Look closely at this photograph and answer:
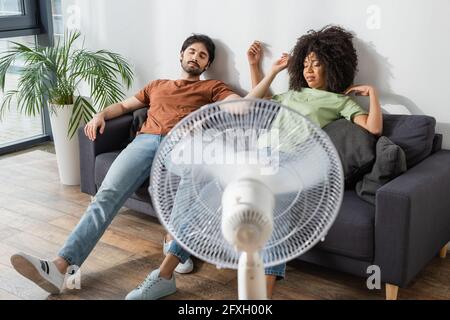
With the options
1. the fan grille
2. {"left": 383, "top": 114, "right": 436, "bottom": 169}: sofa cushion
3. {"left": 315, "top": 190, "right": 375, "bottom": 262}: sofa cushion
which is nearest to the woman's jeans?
{"left": 315, "top": 190, "right": 375, "bottom": 262}: sofa cushion

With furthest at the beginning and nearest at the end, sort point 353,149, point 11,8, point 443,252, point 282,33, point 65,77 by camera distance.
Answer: point 11,8
point 65,77
point 282,33
point 443,252
point 353,149

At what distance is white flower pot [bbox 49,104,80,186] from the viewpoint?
3.64 m

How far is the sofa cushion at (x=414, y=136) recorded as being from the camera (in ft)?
8.60

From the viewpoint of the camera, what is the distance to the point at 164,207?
4.68 ft

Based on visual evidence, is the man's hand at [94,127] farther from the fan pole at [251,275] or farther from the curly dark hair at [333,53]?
the fan pole at [251,275]

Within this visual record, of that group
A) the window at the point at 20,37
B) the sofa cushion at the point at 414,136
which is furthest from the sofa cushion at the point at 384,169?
the window at the point at 20,37

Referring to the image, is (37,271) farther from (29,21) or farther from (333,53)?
(29,21)

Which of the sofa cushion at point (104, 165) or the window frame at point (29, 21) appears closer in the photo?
the sofa cushion at point (104, 165)

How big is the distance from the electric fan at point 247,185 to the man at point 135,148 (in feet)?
3.57

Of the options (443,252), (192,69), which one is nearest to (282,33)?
(192,69)

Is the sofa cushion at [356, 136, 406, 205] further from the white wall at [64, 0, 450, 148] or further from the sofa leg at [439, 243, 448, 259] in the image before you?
the sofa leg at [439, 243, 448, 259]

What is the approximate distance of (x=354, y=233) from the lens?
2.36 metres

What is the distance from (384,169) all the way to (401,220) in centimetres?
26

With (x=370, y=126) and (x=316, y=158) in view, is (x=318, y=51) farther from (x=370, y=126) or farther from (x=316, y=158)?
(x=316, y=158)
